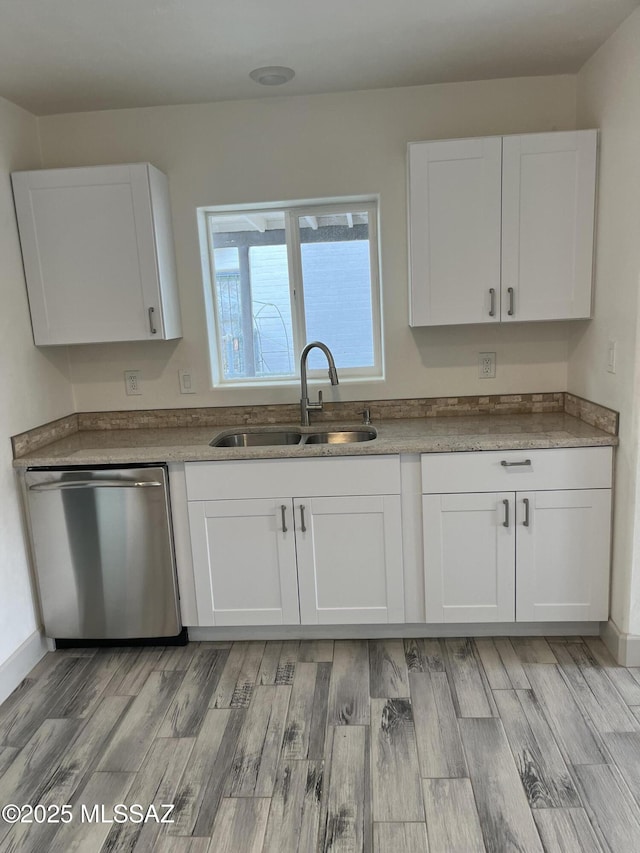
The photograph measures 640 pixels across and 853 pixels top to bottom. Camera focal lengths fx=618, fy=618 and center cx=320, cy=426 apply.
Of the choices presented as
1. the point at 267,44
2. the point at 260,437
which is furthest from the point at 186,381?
the point at 267,44

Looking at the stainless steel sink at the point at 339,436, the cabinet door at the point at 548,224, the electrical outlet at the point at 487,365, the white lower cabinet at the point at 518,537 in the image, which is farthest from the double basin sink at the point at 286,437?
the cabinet door at the point at 548,224

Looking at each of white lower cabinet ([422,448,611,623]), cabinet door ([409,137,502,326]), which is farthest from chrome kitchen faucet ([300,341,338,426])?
white lower cabinet ([422,448,611,623])

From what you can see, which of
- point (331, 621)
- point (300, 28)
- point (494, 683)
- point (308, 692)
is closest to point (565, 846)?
point (494, 683)

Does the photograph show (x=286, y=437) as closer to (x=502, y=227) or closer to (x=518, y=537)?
(x=518, y=537)

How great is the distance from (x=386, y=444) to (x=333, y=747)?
1.13 meters

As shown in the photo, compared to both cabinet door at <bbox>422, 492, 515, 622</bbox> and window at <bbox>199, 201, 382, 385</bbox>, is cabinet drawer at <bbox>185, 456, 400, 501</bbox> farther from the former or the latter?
window at <bbox>199, 201, 382, 385</bbox>

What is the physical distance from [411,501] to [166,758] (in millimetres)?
1309

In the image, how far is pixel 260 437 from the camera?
306 cm

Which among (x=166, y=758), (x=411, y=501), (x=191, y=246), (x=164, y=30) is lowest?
(x=166, y=758)

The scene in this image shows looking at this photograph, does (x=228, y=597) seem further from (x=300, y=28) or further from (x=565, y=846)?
(x=300, y=28)

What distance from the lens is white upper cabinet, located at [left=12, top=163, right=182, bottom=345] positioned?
2.71m

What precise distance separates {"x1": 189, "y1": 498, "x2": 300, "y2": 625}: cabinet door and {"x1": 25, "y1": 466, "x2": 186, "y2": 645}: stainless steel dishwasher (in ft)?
0.44

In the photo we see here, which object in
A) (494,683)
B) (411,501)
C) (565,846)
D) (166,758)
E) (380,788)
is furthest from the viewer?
(411,501)

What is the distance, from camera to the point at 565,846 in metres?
1.65
